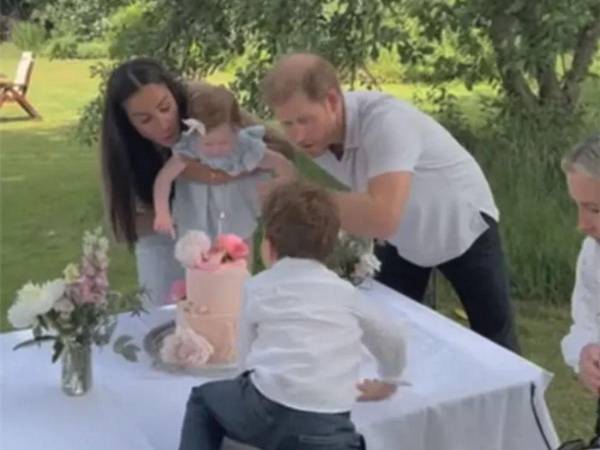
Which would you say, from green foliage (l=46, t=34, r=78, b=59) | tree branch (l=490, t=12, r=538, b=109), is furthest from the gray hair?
green foliage (l=46, t=34, r=78, b=59)

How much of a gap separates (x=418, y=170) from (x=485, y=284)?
1.16 ft

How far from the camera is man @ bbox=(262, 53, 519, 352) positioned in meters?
2.05

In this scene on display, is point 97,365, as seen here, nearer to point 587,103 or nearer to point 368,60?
point 368,60

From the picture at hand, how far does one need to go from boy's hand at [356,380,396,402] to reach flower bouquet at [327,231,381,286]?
1.51 feet

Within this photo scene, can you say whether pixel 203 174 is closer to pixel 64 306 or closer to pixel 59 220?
pixel 64 306

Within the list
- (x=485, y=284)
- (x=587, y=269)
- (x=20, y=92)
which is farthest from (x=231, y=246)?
(x=20, y=92)

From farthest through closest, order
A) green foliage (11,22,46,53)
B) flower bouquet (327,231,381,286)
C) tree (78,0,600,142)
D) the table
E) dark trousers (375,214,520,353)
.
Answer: green foliage (11,22,46,53)
tree (78,0,600,142)
dark trousers (375,214,520,353)
flower bouquet (327,231,381,286)
the table

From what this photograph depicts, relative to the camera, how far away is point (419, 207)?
2416 millimetres

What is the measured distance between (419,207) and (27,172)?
17.8ft

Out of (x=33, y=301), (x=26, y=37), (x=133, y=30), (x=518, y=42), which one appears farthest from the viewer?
(x=26, y=37)

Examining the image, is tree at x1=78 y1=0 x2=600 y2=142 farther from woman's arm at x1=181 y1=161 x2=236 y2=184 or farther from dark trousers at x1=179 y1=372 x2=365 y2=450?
dark trousers at x1=179 y1=372 x2=365 y2=450

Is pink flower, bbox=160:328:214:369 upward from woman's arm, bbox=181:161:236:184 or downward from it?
downward

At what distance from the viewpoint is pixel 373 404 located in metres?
1.82

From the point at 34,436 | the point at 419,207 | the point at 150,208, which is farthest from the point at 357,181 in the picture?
the point at 34,436
